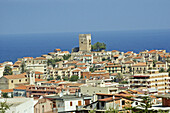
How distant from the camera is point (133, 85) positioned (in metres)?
46.7

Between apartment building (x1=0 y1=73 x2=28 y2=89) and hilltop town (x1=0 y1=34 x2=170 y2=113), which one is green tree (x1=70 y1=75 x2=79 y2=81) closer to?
hilltop town (x1=0 y1=34 x2=170 y2=113)

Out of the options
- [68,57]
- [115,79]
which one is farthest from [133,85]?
[68,57]

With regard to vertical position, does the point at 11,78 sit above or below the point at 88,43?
below

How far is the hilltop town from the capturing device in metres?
24.1

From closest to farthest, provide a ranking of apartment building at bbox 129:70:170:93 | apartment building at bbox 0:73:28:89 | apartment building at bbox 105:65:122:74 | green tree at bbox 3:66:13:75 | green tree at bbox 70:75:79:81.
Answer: apartment building at bbox 129:70:170:93 < apartment building at bbox 0:73:28:89 < green tree at bbox 70:75:79:81 < apartment building at bbox 105:65:122:74 < green tree at bbox 3:66:13:75

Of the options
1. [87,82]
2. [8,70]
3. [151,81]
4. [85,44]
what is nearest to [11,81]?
[87,82]

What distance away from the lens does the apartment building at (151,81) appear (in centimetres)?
4675

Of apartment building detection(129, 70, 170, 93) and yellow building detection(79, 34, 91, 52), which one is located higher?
yellow building detection(79, 34, 91, 52)

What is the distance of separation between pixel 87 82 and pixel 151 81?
6.76 metres

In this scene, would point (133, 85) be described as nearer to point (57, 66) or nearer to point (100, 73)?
point (100, 73)

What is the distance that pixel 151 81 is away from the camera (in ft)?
154

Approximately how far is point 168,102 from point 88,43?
7055cm

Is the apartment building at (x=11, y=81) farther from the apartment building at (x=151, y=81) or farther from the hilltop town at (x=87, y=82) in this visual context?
the apartment building at (x=151, y=81)

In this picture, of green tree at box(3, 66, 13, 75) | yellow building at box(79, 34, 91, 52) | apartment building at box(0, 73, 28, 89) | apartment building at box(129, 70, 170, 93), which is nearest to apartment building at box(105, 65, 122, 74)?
green tree at box(3, 66, 13, 75)
